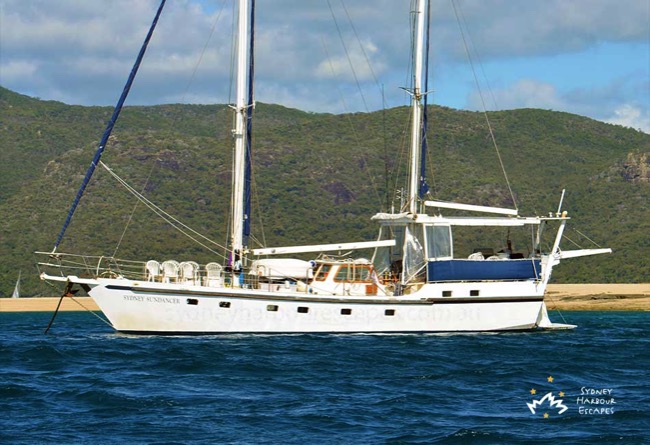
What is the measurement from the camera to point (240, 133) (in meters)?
36.9

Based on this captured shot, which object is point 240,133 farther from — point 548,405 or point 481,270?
point 548,405

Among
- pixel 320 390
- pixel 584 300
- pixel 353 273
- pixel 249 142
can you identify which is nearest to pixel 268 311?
pixel 353 273

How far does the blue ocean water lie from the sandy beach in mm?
38671

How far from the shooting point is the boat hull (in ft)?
116

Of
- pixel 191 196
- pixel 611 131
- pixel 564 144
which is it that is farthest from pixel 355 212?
pixel 611 131

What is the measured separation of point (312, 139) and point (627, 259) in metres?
59.3

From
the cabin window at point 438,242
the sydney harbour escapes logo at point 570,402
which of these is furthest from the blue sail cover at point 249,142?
the sydney harbour escapes logo at point 570,402

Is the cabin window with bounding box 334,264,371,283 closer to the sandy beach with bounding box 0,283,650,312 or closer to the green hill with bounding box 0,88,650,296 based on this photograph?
the sandy beach with bounding box 0,283,650,312

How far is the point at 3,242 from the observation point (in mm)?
102875

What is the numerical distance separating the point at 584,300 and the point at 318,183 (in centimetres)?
5288

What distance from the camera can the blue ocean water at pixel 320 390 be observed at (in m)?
20.0

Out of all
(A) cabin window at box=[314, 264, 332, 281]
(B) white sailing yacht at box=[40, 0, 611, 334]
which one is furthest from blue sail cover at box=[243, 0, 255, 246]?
(A) cabin window at box=[314, 264, 332, 281]

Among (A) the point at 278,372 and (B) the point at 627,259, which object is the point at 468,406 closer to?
(A) the point at 278,372

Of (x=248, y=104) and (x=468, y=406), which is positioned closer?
(x=468, y=406)
